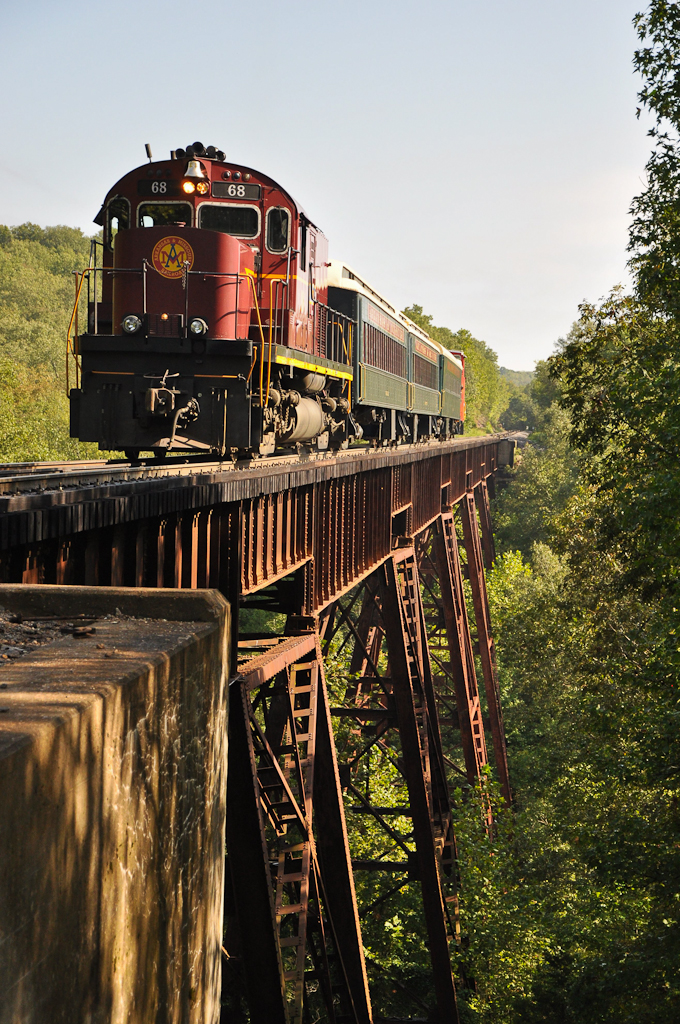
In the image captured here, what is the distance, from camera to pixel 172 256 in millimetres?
10406

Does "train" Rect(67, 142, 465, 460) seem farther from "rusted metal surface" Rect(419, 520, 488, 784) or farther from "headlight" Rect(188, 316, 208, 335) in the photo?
"rusted metal surface" Rect(419, 520, 488, 784)

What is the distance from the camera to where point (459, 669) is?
19.8 meters

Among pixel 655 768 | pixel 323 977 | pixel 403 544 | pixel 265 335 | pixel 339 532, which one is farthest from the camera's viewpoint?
pixel 403 544

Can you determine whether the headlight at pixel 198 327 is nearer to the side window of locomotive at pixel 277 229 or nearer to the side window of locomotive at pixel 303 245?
the side window of locomotive at pixel 277 229

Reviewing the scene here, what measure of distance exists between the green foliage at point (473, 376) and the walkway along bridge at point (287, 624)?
59.7 m

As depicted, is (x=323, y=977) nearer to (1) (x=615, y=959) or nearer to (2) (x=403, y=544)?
(1) (x=615, y=959)

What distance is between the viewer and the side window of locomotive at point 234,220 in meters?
11.2

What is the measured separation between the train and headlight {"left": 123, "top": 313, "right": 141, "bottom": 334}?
1 centimetres

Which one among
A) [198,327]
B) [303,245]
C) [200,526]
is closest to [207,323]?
[198,327]

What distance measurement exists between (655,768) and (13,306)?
242 ft

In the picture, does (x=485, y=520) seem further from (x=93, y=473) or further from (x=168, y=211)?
(x=93, y=473)

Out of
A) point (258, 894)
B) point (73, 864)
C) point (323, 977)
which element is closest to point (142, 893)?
point (73, 864)

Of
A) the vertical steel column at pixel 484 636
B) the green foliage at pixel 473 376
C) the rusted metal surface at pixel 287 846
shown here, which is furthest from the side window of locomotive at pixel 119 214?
the green foliage at pixel 473 376

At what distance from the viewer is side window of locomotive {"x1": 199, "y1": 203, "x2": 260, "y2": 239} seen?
11156mm
